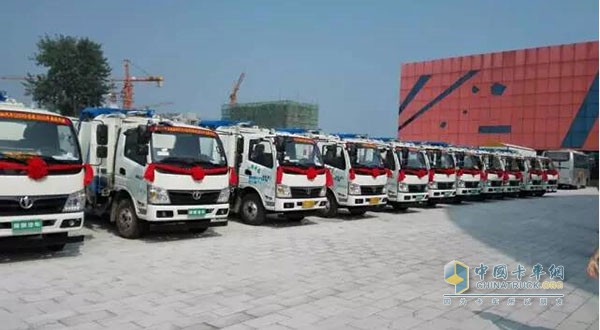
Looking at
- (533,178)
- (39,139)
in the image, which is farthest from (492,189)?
(39,139)

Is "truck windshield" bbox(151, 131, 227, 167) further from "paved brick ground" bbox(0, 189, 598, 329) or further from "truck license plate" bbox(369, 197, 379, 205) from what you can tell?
"truck license plate" bbox(369, 197, 379, 205)

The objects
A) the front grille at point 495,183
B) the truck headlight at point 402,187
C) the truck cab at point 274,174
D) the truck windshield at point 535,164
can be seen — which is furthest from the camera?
the truck windshield at point 535,164

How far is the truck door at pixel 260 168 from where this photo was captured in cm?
1111

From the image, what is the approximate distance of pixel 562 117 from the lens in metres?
47.4

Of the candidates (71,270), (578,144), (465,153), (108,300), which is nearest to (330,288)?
(108,300)

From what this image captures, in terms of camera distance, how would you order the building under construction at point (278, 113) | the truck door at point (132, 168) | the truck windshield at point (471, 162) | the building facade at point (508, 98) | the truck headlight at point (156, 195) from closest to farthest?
the truck headlight at point (156, 195), the truck door at point (132, 168), the truck windshield at point (471, 162), the building facade at point (508, 98), the building under construction at point (278, 113)

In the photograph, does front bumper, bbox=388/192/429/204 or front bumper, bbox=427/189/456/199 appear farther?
front bumper, bbox=427/189/456/199

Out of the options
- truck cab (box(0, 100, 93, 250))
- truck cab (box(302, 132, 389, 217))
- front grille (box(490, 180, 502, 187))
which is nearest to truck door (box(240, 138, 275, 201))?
truck cab (box(302, 132, 389, 217))

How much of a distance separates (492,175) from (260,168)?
12.8m

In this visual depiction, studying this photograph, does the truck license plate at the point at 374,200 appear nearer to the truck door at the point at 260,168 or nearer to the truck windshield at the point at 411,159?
the truck windshield at the point at 411,159

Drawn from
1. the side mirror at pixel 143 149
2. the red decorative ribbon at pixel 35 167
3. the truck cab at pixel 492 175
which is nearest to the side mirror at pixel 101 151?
the side mirror at pixel 143 149

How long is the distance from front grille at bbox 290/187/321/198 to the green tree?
24050mm

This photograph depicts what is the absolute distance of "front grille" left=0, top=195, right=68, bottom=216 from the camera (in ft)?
21.7

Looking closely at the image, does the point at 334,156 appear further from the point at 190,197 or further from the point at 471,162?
the point at 471,162
